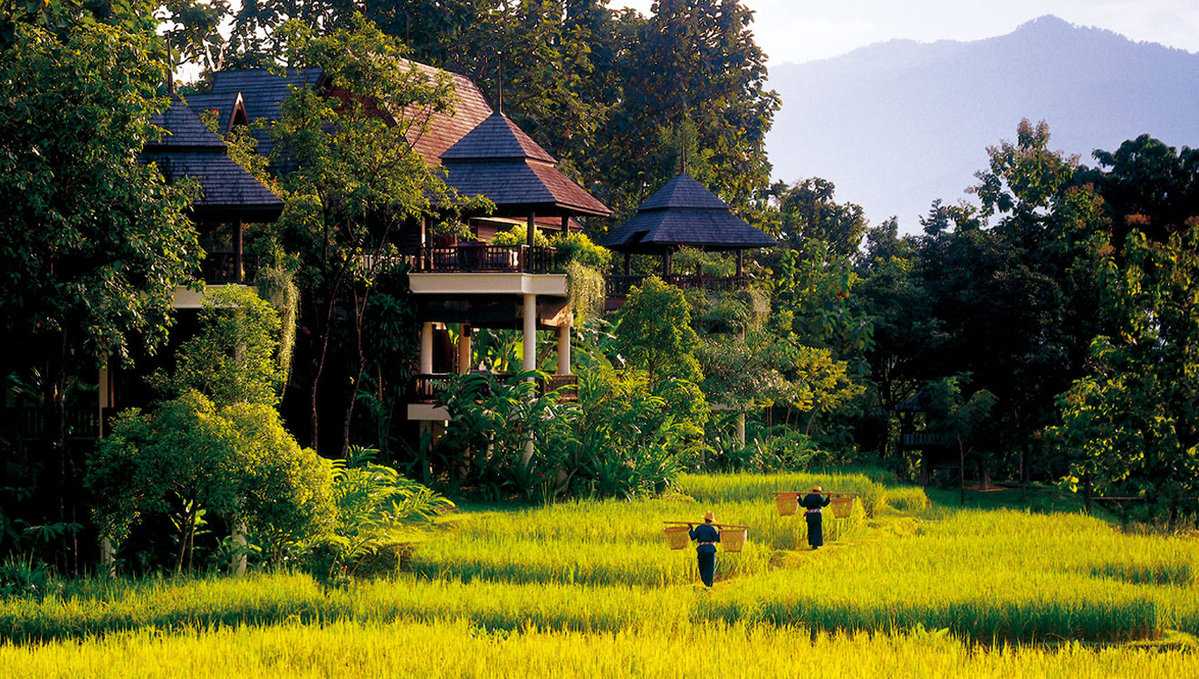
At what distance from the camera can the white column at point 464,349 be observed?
35.0 metres

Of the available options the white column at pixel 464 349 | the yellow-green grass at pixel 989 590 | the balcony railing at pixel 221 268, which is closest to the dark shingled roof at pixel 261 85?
the white column at pixel 464 349

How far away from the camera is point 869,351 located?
48.8 meters

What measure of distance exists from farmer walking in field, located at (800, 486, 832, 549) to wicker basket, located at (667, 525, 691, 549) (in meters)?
3.27

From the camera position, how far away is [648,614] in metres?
16.5

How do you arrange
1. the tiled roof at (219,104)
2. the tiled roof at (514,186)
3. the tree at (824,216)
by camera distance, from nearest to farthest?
the tiled roof at (219,104) → the tiled roof at (514,186) → the tree at (824,216)

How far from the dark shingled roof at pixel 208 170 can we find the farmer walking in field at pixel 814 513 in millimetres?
11862

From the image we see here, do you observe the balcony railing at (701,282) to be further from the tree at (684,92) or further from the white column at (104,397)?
the white column at (104,397)

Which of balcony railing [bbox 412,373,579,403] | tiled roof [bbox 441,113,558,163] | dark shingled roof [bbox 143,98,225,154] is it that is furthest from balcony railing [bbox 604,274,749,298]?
dark shingled roof [bbox 143,98,225,154]

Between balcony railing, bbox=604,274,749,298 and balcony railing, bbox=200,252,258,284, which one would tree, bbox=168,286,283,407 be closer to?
balcony railing, bbox=200,252,258,284

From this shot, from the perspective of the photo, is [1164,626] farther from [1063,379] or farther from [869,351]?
[869,351]

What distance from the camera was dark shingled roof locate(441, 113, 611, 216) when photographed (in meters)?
31.1

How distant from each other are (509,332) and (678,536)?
17.0m

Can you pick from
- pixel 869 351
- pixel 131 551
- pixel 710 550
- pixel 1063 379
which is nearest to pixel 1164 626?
pixel 710 550

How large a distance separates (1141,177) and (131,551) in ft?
112
